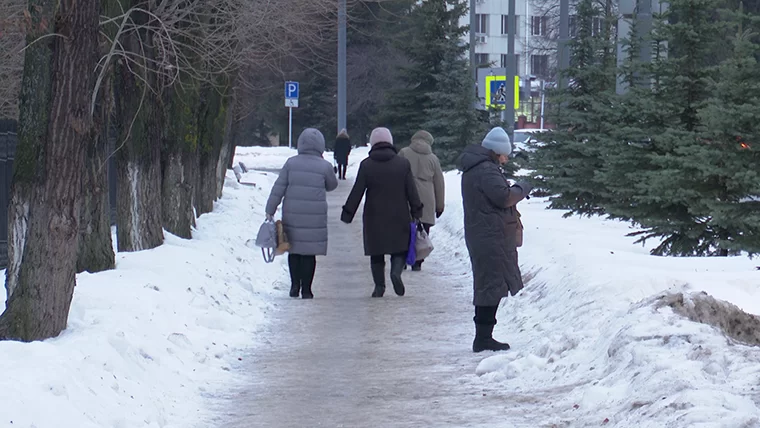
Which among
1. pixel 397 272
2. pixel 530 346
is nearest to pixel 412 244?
pixel 397 272

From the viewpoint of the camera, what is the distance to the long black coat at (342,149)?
37.0 metres

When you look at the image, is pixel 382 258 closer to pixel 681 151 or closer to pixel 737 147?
pixel 681 151

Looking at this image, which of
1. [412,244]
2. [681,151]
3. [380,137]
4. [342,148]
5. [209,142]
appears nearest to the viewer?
[681,151]

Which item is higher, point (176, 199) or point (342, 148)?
point (176, 199)

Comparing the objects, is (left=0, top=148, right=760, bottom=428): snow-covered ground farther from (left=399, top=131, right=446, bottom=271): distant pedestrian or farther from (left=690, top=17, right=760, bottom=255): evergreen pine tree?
(left=399, top=131, right=446, bottom=271): distant pedestrian

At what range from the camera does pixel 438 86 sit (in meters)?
37.5

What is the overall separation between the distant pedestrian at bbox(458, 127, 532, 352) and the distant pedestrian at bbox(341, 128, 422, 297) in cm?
347

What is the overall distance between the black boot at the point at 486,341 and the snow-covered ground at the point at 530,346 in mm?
177

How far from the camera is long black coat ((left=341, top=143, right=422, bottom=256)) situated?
13.2 meters

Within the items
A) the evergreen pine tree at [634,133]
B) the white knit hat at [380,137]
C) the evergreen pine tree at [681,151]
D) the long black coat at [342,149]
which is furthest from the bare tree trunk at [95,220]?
the long black coat at [342,149]

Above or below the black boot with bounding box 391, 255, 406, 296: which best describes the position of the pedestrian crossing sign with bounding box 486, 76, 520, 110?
above

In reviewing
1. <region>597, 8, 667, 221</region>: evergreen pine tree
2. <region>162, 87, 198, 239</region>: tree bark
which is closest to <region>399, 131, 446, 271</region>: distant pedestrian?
<region>597, 8, 667, 221</region>: evergreen pine tree

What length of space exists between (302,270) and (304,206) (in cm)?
67

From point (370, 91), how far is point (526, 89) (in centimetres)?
2312
